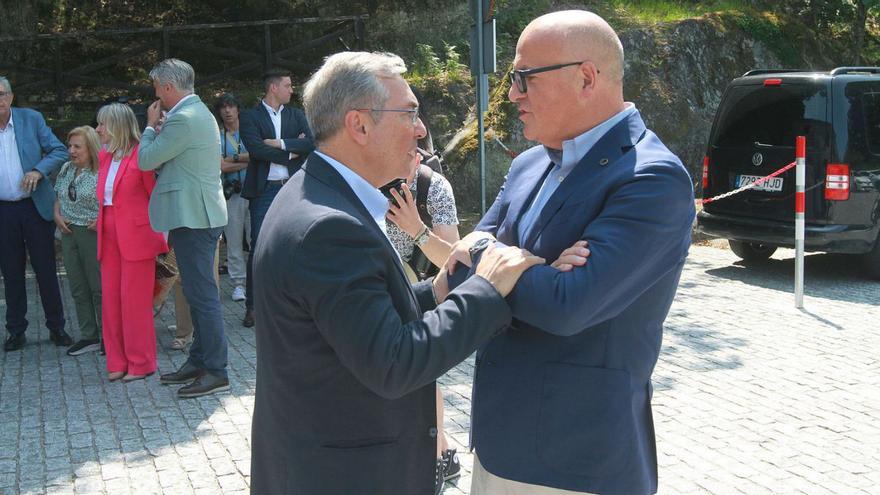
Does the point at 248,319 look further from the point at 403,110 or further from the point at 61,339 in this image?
the point at 403,110

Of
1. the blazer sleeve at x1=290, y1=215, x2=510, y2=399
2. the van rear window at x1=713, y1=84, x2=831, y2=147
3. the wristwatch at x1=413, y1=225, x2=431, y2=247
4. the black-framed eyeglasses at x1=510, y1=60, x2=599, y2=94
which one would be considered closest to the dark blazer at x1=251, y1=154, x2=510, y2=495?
the blazer sleeve at x1=290, y1=215, x2=510, y2=399

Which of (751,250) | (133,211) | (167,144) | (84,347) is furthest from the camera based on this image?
(751,250)

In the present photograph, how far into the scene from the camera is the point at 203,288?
6164 mm

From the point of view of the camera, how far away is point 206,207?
6.14m

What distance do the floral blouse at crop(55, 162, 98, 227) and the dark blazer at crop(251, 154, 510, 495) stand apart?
5.55 meters

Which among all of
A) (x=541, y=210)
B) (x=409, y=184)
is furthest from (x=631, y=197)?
(x=409, y=184)

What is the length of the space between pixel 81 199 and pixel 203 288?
6.32 feet

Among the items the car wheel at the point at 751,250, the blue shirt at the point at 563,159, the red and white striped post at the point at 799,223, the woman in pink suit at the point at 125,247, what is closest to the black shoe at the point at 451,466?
the blue shirt at the point at 563,159

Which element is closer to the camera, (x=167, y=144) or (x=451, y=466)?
(x=451, y=466)

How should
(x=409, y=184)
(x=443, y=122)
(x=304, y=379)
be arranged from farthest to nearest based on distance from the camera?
(x=443, y=122) → (x=409, y=184) → (x=304, y=379)

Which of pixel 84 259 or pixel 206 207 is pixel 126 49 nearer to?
pixel 84 259

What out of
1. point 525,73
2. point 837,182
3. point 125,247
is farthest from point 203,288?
point 837,182

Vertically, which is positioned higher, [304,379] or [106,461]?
[304,379]

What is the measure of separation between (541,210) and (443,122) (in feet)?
40.5
